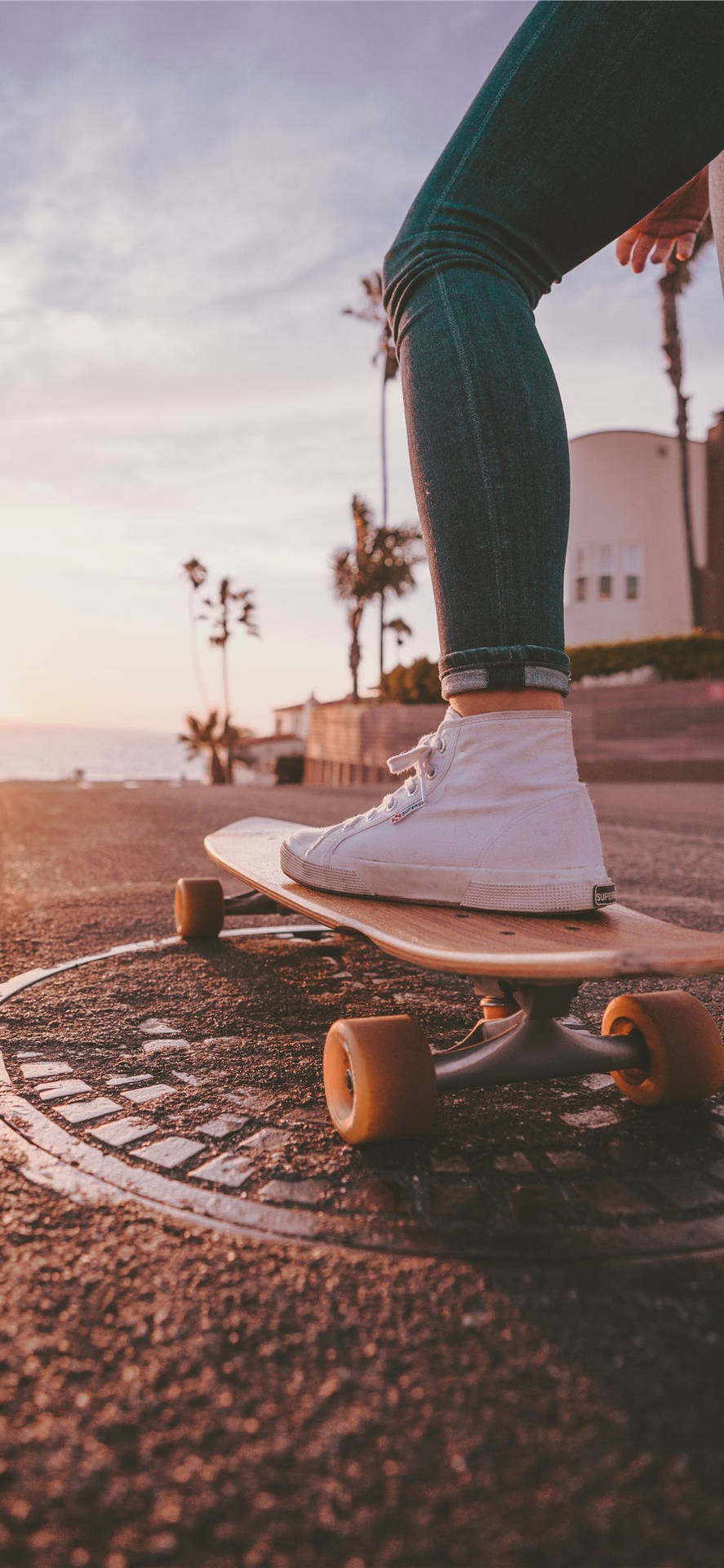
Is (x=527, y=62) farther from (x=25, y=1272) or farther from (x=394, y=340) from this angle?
(x=25, y=1272)

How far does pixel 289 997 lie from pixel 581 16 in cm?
154

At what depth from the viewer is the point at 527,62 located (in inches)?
50.3

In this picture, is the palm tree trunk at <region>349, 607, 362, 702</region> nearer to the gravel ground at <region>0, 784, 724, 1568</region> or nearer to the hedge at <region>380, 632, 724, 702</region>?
the hedge at <region>380, 632, 724, 702</region>

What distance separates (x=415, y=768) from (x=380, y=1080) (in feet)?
1.78

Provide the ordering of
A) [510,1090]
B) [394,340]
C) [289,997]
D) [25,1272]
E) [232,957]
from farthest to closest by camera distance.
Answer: [232,957] < [289,997] < [394,340] < [510,1090] < [25,1272]

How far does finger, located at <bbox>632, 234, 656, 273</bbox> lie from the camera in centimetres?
191

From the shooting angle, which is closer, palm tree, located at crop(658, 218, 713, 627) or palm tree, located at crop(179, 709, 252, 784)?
palm tree, located at crop(658, 218, 713, 627)

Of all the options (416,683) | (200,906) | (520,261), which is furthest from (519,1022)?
(416,683)

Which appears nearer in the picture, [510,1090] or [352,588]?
[510,1090]

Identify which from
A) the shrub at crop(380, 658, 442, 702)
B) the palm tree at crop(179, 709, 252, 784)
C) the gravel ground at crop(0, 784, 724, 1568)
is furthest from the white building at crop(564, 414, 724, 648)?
the gravel ground at crop(0, 784, 724, 1568)

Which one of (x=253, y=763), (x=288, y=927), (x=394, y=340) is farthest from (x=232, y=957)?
(x=253, y=763)

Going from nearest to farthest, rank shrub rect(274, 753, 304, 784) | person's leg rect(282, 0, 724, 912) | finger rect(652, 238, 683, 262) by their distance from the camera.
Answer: person's leg rect(282, 0, 724, 912), finger rect(652, 238, 683, 262), shrub rect(274, 753, 304, 784)

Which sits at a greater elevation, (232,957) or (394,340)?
(394,340)

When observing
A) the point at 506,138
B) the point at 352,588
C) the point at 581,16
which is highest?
the point at 352,588
